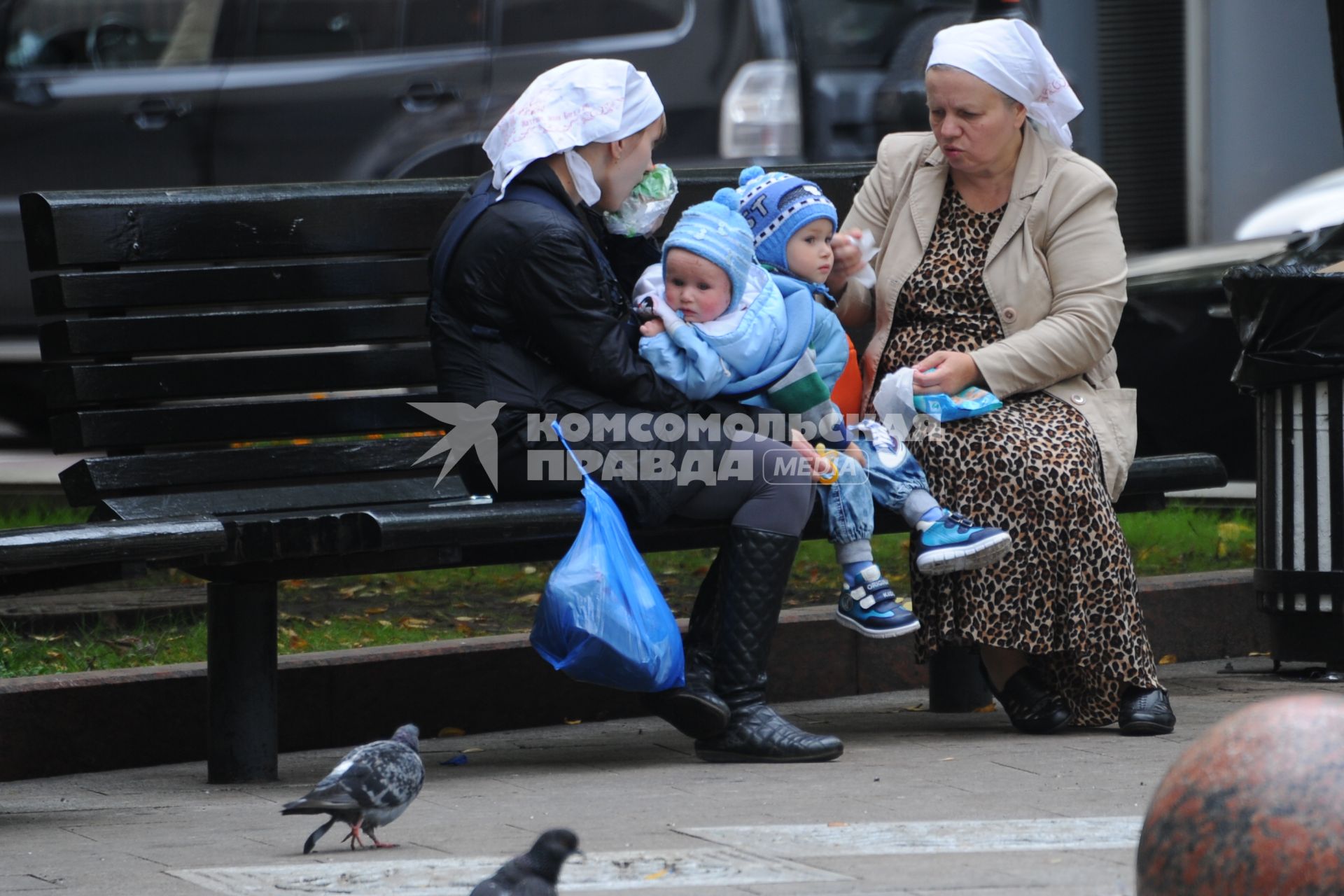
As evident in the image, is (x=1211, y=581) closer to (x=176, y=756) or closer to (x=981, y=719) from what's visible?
(x=981, y=719)

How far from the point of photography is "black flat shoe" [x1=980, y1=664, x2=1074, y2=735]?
17.2 ft

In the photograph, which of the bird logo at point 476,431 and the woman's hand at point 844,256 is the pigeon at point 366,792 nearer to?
the bird logo at point 476,431

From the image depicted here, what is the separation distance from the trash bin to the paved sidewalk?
40cm

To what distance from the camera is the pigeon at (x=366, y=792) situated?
3902mm

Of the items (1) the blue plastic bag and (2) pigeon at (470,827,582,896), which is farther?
(1) the blue plastic bag

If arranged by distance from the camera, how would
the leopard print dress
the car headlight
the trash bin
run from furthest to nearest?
the car headlight
the trash bin
the leopard print dress

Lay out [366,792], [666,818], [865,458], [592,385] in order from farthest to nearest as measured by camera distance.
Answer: [865,458], [592,385], [666,818], [366,792]

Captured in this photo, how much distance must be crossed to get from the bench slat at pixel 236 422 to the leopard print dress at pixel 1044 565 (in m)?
1.29

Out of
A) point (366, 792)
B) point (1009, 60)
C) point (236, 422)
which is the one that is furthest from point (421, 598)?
point (366, 792)

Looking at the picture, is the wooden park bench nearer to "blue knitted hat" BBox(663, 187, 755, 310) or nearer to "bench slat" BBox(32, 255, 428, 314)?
"bench slat" BBox(32, 255, 428, 314)

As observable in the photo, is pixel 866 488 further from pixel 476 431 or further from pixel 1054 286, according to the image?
pixel 476 431

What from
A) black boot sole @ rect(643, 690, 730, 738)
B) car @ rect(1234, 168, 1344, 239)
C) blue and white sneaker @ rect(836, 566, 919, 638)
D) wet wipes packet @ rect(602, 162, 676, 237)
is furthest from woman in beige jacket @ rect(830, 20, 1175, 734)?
car @ rect(1234, 168, 1344, 239)

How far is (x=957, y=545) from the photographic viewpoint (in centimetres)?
500

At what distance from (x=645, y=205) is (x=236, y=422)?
1.10 metres
